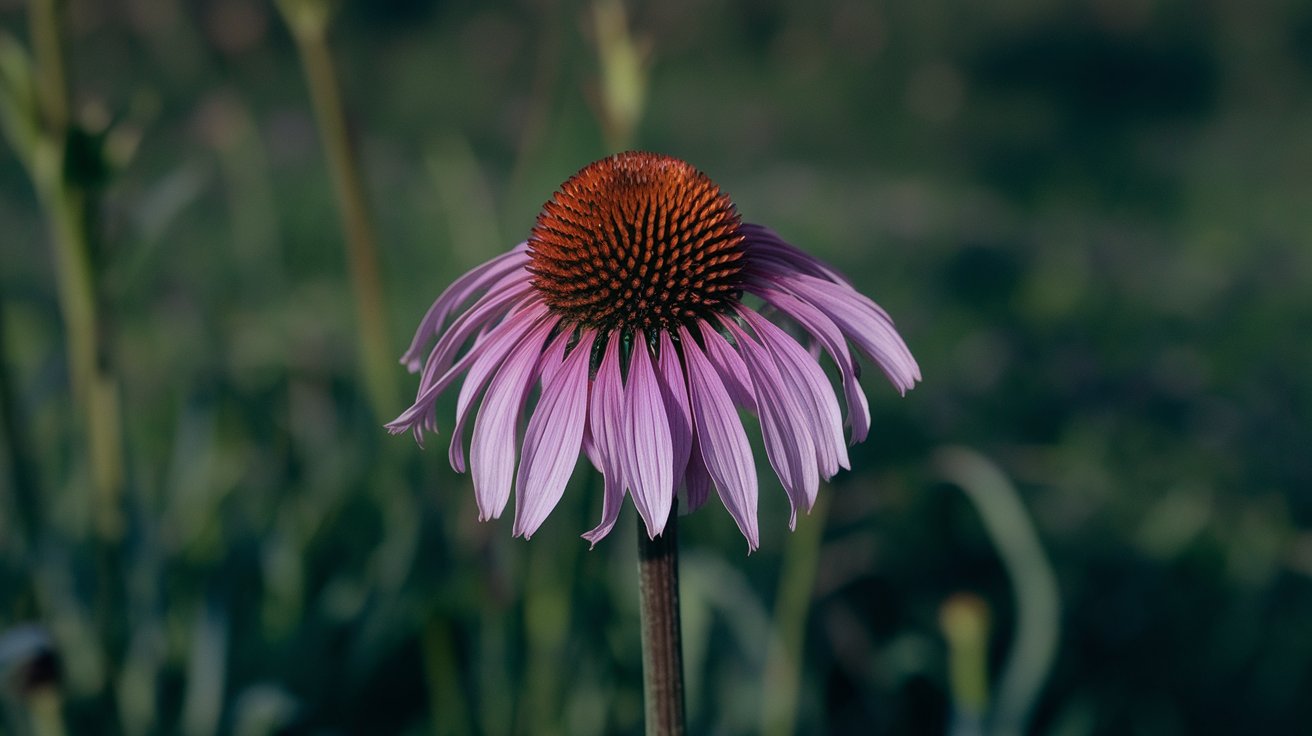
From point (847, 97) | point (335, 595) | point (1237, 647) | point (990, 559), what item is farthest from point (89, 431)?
point (847, 97)

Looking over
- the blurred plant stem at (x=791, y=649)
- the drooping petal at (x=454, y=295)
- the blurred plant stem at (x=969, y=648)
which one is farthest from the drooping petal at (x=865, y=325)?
the blurred plant stem at (x=791, y=649)

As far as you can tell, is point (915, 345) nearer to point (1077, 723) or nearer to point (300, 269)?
point (1077, 723)

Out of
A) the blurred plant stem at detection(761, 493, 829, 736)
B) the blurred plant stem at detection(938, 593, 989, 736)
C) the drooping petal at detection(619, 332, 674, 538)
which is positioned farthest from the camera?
the blurred plant stem at detection(761, 493, 829, 736)

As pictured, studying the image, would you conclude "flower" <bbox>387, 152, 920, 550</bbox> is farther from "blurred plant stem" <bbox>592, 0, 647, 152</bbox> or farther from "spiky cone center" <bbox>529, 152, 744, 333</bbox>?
"blurred plant stem" <bbox>592, 0, 647, 152</bbox>

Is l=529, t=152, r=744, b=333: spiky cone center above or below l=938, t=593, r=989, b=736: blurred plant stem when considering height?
above

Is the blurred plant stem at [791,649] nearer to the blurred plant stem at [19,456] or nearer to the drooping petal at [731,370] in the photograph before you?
the drooping petal at [731,370]

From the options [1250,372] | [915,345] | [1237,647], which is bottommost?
[1237,647]

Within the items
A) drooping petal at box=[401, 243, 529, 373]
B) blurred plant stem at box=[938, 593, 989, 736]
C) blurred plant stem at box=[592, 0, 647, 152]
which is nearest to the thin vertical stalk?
drooping petal at box=[401, 243, 529, 373]

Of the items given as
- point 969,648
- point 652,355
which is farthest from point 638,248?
point 969,648
